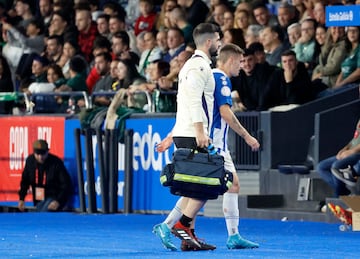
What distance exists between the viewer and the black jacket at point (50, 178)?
893 inches

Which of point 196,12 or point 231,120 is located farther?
point 196,12

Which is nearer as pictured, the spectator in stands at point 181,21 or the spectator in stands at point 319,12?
the spectator in stands at point 319,12

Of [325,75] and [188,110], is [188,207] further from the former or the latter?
[325,75]

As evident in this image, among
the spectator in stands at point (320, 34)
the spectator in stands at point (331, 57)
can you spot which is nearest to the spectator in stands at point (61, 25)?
the spectator in stands at point (320, 34)

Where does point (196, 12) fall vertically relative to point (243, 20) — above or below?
above

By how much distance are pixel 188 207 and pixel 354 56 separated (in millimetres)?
6934

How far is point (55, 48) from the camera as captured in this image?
26.4m

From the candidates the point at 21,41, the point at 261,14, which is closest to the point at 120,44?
the point at 261,14

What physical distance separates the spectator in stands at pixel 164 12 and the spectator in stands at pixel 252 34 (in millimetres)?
2756

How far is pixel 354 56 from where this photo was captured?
19.4m

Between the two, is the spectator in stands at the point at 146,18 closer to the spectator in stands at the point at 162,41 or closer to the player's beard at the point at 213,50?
the spectator in stands at the point at 162,41

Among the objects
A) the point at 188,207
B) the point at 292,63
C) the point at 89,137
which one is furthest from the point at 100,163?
the point at 188,207

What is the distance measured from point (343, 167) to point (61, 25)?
429 inches

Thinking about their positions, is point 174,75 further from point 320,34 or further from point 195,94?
point 195,94
